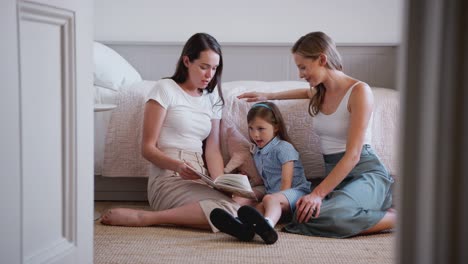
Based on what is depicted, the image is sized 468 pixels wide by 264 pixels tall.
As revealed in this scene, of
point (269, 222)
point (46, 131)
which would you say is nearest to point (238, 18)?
point (269, 222)

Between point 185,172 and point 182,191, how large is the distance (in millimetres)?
140

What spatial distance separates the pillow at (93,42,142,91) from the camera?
3.03m

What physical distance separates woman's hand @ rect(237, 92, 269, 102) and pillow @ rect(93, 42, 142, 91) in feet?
1.83

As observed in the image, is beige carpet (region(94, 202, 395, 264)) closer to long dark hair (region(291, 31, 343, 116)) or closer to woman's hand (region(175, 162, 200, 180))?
woman's hand (region(175, 162, 200, 180))

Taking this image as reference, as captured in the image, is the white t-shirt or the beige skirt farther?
the white t-shirt

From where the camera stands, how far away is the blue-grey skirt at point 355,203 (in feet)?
7.91

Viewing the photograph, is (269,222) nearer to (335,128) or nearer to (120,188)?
(335,128)

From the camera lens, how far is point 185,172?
243 cm

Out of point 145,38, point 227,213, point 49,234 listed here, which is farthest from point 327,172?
point 145,38

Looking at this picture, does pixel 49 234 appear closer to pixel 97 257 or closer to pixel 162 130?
pixel 97 257

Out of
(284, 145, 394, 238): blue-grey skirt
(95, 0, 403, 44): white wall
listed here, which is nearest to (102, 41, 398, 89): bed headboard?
(95, 0, 403, 44): white wall

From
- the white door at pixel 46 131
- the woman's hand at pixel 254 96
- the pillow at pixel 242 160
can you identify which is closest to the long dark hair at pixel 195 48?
the woman's hand at pixel 254 96

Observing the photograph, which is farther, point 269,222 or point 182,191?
point 182,191

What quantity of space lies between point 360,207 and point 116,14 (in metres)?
2.47
